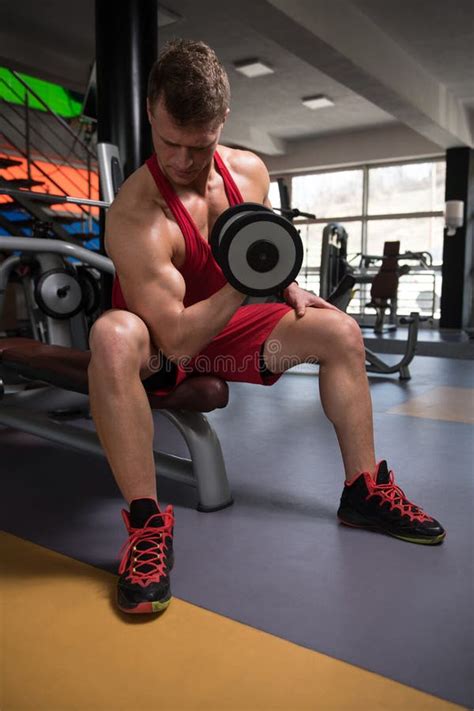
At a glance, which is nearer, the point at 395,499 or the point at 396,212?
the point at 395,499

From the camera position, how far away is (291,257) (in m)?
1.03

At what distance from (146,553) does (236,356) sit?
46cm

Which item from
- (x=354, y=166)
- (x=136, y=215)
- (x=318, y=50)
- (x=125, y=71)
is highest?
(x=318, y=50)

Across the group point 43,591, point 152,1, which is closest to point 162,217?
point 43,591

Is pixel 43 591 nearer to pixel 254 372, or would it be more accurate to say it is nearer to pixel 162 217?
pixel 254 372

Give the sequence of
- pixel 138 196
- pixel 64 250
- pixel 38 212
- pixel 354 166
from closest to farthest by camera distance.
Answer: pixel 138 196 < pixel 64 250 < pixel 38 212 < pixel 354 166

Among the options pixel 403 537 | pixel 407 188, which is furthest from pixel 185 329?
pixel 407 188

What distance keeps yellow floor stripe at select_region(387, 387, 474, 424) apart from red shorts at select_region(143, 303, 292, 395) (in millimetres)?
1306

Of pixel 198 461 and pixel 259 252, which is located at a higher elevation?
pixel 259 252

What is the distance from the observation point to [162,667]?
0.82 metres

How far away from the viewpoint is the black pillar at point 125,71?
3312 mm

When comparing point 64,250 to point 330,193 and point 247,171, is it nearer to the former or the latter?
point 247,171

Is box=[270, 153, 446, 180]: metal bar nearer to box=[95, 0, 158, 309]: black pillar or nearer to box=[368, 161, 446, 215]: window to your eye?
box=[368, 161, 446, 215]: window

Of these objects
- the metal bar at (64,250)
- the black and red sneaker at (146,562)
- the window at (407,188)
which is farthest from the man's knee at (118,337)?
the window at (407,188)
